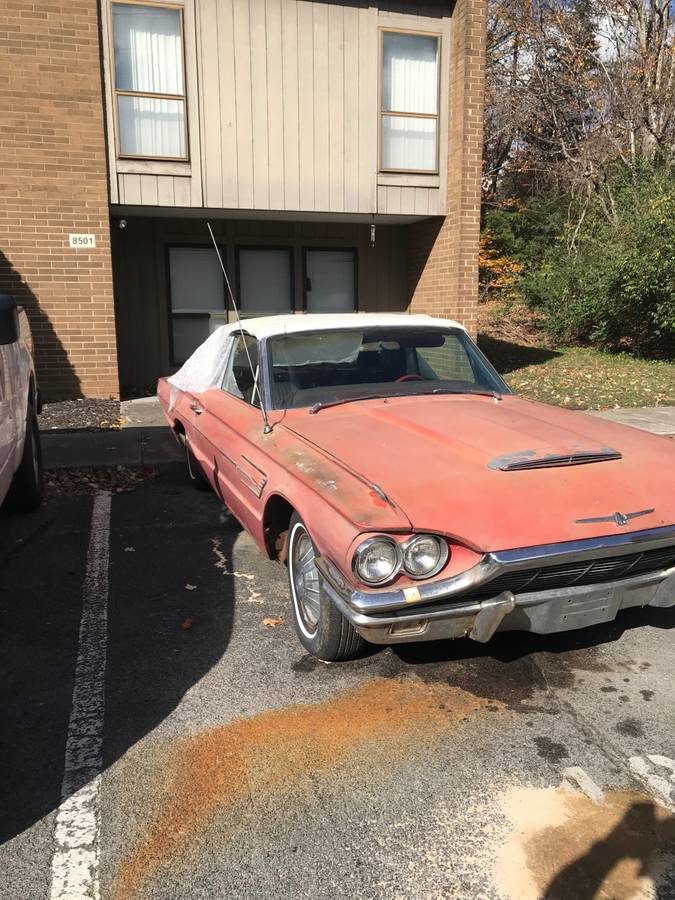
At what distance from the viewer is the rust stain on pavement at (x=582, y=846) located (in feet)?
7.07

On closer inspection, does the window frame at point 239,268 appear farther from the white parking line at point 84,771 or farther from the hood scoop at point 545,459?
the hood scoop at point 545,459

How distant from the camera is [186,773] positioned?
269 centimetres

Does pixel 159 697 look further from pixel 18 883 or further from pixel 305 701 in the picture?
pixel 18 883

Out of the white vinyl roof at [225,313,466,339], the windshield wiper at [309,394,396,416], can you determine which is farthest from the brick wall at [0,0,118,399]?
the windshield wiper at [309,394,396,416]

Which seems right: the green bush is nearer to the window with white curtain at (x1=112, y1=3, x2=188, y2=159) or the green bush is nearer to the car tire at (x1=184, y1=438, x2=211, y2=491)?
the window with white curtain at (x1=112, y1=3, x2=188, y2=159)

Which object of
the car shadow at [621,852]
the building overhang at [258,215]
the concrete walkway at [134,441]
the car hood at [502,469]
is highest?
the building overhang at [258,215]

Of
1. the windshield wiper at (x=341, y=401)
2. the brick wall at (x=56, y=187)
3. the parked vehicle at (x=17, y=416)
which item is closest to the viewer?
the parked vehicle at (x=17, y=416)

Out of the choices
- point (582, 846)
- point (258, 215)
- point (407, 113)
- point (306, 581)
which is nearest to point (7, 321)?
point (306, 581)

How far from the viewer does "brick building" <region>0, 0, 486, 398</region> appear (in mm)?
9641

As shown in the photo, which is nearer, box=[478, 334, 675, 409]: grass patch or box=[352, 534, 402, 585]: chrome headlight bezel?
box=[352, 534, 402, 585]: chrome headlight bezel

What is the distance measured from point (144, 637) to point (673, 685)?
249 centimetres

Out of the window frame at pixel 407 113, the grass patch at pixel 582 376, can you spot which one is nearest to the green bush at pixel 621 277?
the grass patch at pixel 582 376

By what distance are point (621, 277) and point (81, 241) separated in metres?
10.8

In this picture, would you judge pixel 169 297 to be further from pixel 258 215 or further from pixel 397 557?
pixel 397 557
